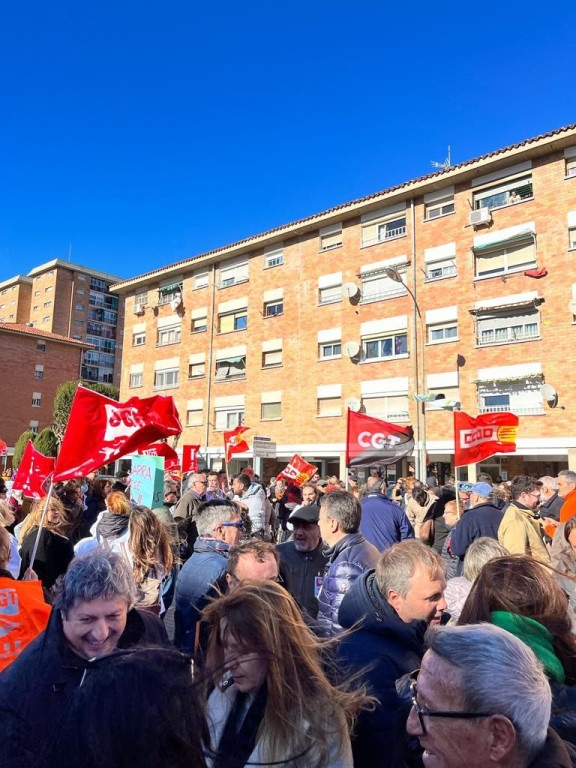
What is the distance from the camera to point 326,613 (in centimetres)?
341

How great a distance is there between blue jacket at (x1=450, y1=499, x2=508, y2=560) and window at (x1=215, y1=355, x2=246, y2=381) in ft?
81.4

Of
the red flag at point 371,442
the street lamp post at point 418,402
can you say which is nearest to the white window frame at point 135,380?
the street lamp post at point 418,402

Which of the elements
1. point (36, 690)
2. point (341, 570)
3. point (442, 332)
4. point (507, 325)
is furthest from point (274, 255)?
point (36, 690)

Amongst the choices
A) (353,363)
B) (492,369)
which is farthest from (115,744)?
(353,363)

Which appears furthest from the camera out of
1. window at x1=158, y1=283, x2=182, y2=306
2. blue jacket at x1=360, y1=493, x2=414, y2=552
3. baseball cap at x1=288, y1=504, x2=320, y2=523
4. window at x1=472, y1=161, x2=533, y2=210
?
window at x1=158, y1=283, x2=182, y2=306

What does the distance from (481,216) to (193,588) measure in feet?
75.7

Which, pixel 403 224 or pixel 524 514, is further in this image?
pixel 403 224

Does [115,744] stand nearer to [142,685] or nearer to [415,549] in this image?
[142,685]

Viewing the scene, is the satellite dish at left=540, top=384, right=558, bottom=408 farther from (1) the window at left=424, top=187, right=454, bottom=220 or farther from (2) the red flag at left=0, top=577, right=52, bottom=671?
(2) the red flag at left=0, top=577, right=52, bottom=671

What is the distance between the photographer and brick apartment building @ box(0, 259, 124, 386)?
68188 millimetres

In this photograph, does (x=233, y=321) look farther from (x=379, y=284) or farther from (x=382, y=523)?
(x=382, y=523)

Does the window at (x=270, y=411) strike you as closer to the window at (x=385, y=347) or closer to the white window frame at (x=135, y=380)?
the window at (x=385, y=347)

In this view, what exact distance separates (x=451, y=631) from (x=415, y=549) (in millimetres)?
1194

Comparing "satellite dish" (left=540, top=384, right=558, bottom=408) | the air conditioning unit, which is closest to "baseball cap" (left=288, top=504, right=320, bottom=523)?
"satellite dish" (left=540, top=384, right=558, bottom=408)
